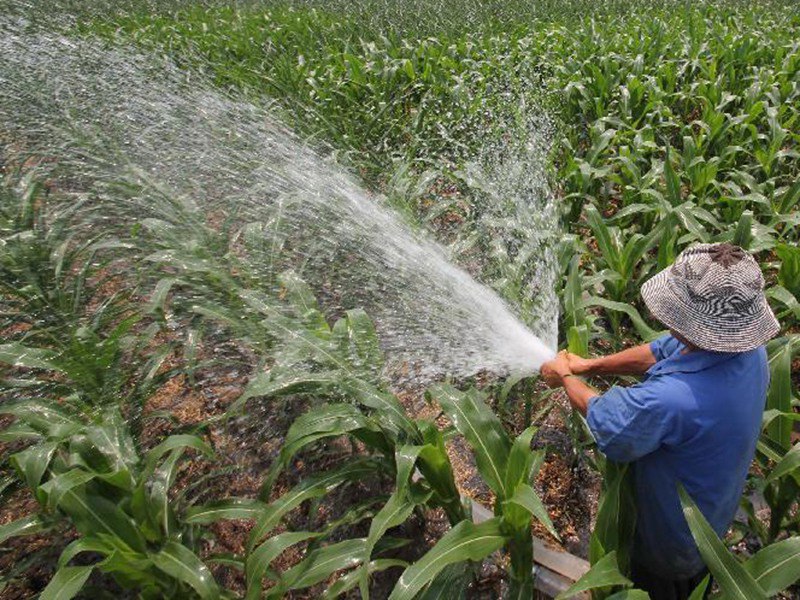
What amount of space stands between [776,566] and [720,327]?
78 cm

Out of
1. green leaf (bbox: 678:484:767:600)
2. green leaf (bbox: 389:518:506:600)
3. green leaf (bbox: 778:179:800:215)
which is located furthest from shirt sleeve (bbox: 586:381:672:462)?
green leaf (bbox: 778:179:800:215)

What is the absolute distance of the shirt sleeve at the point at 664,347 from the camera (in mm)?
1858

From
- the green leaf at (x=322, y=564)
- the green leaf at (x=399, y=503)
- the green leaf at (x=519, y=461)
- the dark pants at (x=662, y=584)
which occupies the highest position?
the green leaf at (x=519, y=461)

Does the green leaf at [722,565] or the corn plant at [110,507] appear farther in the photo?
the corn plant at [110,507]

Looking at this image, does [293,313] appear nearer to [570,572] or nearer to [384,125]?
[570,572]

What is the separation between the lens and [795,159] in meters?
4.38

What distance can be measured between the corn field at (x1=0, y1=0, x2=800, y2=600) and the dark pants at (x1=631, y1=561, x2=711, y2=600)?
0.90 feet

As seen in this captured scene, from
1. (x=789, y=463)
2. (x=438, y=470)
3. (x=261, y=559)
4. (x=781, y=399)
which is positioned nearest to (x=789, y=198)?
(x=781, y=399)

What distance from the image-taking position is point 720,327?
1.43m

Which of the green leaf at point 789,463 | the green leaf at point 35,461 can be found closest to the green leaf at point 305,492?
the green leaf at point 35,461

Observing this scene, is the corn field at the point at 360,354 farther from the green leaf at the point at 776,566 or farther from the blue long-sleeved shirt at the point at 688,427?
Result: the blue long-sleeved shirt at the point at 688,427

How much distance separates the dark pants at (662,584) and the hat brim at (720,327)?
97 centimetres

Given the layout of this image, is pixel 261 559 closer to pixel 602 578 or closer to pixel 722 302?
pixel 602 578

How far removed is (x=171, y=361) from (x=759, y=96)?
15.5 feet
